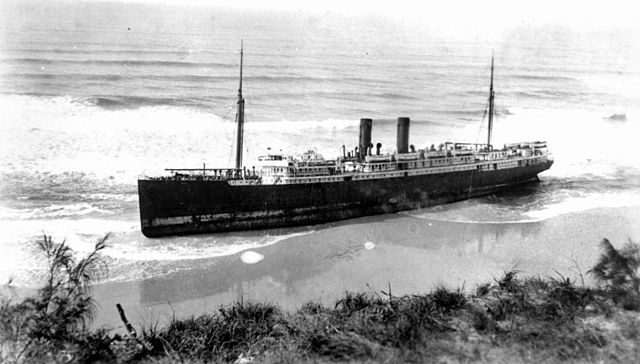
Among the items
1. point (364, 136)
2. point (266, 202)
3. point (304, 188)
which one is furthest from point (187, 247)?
point (364, 136)

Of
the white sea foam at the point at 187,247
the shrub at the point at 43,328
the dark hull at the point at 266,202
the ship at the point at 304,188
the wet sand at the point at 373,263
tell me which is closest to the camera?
the shrub at the point at 43,328

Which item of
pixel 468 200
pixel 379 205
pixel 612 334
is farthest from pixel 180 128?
pixel 612 334

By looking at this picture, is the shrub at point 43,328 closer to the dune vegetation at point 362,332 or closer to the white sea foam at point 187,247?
the dune vegetation at point 362,332

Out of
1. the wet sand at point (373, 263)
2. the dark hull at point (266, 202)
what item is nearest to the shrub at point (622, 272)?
the wet sand at point (373, 263)

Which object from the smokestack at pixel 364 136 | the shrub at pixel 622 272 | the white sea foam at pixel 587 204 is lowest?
the white sea foam at pixel 587 204

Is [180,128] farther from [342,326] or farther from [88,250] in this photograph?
[342,326]

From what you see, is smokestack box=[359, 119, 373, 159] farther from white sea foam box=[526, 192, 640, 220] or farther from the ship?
white sea foam box=[526, 192, 640, 220]
